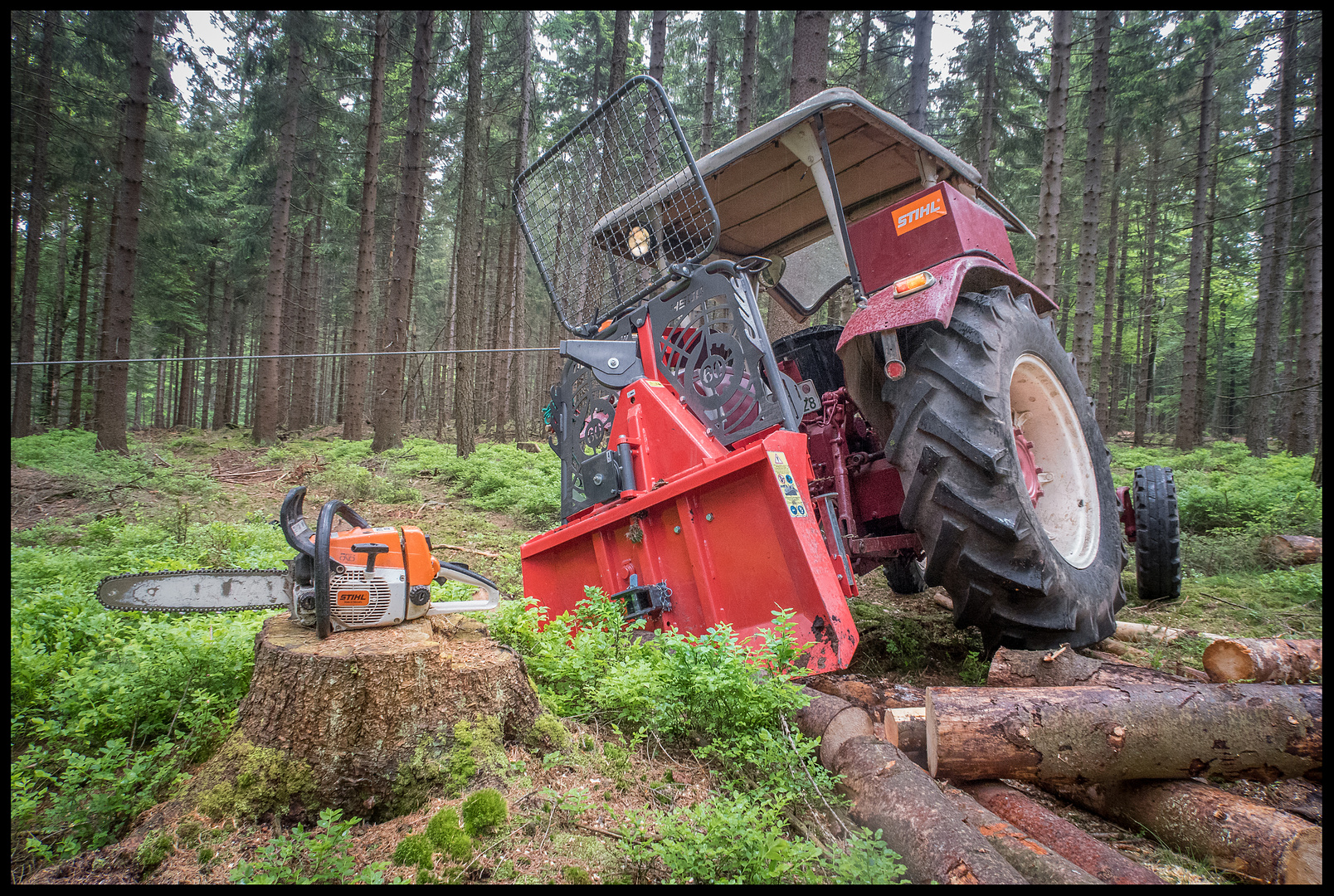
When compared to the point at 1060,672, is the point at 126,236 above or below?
above

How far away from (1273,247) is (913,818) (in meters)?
20.1

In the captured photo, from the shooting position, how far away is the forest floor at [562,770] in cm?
175

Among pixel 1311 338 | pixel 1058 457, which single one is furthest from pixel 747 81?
pixel 1311 338

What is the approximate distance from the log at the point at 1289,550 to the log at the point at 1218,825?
446 cm

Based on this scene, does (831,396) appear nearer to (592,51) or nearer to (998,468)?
(998,468)

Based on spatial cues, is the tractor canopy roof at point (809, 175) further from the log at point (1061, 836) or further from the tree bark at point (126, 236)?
the tree bark at point (126, 236)

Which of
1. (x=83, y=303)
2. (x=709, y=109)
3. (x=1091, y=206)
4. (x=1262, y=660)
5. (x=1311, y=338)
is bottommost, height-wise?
(x=1262, y=660)

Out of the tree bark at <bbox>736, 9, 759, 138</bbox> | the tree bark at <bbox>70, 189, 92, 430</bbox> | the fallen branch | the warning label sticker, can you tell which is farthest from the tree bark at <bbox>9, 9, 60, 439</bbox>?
the warning label sticker

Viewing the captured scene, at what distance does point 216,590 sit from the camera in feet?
8.39

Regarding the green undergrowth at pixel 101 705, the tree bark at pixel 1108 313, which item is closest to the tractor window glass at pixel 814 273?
the green undergrowth at pixel 101 705

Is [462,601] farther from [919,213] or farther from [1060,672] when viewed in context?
[919,213]

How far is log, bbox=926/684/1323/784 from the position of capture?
217 centimetres

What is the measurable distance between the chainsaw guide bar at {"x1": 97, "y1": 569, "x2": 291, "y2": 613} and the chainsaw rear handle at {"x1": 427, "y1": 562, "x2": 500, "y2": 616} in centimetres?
57

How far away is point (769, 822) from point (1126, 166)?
23631 mm
